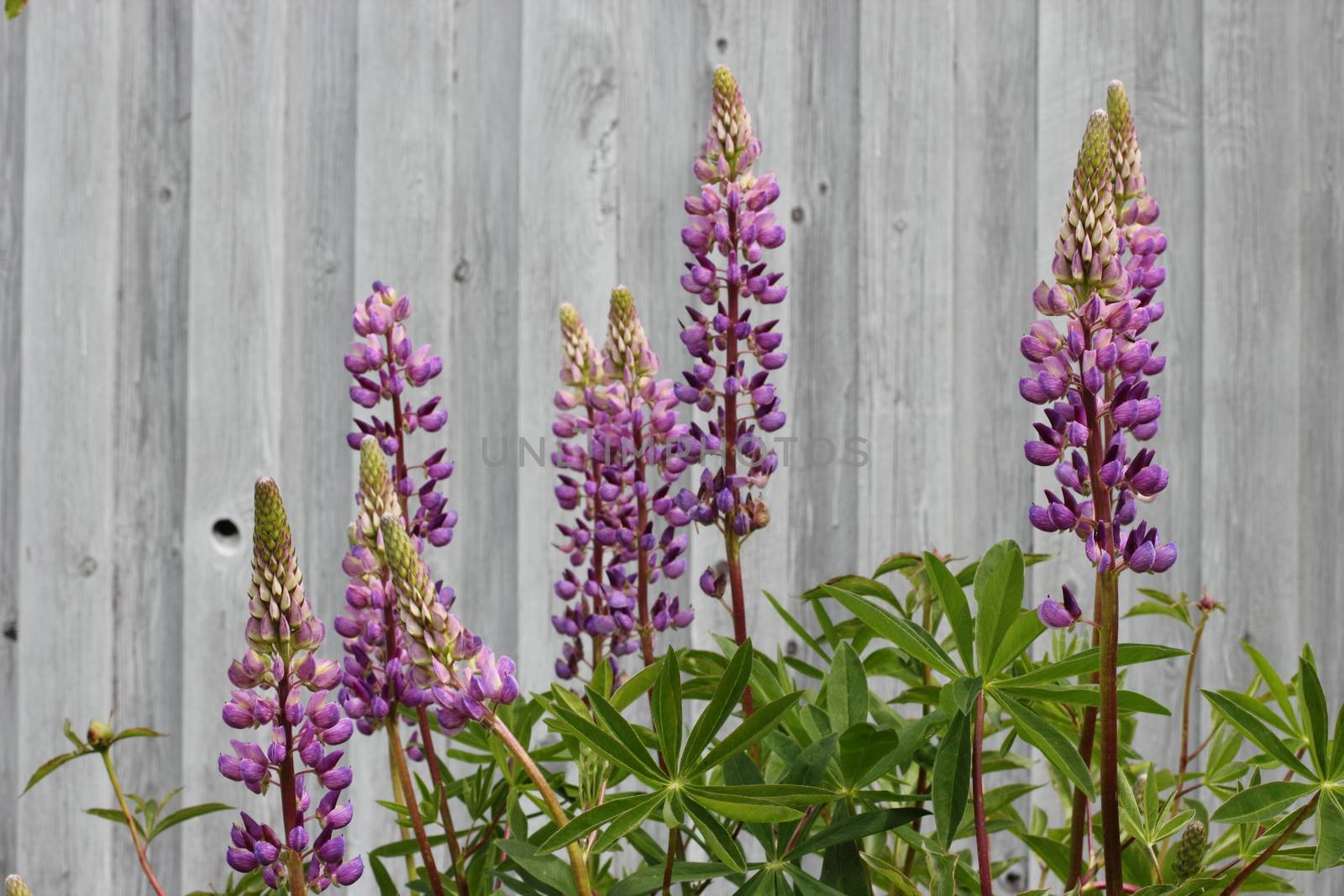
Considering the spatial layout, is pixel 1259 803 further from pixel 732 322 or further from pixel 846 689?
pixel 732 322

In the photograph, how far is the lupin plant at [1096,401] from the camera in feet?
1.41

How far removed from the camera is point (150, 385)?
64.9 inches

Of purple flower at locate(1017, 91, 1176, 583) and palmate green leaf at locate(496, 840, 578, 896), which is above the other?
purple flower at locate(1017, 91, 1176, 583)

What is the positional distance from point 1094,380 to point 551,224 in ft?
4.16

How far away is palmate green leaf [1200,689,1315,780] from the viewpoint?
0.46 metres

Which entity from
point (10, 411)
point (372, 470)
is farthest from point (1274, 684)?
point (10, 411)

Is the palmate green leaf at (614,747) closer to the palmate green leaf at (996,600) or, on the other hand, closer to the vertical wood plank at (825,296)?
the palmate green leaf at (996,600)

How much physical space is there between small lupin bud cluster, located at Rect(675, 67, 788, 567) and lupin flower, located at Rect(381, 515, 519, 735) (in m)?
0.21

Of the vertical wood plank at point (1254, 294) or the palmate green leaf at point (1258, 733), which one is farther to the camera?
the vertical wood plank at point (1254, 294)

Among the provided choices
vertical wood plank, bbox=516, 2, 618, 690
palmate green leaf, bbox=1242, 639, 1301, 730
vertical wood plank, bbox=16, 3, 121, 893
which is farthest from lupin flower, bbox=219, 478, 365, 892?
vertical wood plank, bbox=16, 3, 121, 893

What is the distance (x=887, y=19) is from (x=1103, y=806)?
140 cm

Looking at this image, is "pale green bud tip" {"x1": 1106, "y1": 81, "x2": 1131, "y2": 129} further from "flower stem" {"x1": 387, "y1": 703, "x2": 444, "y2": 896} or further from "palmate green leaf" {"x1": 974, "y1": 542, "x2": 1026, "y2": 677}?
"flower stem" {"x1": 387, "y1": 703, "x2": 444, "y2": 896}

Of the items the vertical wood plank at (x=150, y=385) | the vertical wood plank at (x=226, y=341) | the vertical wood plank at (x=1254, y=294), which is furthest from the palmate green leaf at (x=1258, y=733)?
the vertical wood plank at (x=150, y=385)

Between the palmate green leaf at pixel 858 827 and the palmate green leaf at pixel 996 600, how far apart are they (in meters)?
0.07
